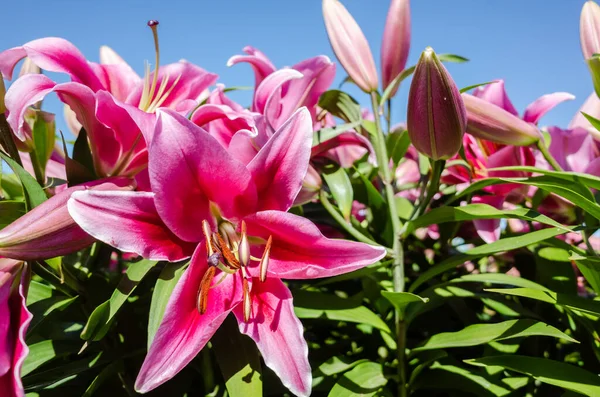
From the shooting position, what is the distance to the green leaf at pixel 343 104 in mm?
841

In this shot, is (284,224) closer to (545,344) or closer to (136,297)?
(136,297)

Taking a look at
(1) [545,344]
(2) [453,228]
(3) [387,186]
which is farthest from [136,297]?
(1) [545,344]

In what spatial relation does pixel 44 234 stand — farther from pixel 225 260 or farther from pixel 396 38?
pixel 396 38

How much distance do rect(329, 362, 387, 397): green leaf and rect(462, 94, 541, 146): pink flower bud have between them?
0.32 meters

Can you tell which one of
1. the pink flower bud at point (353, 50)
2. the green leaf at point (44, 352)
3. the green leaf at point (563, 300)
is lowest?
the green leaf at point (44, 352)

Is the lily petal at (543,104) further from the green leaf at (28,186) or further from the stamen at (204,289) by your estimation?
the green leaf at (28,186)

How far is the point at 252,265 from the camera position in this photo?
56 centimetres

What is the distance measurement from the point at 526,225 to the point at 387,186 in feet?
1.17

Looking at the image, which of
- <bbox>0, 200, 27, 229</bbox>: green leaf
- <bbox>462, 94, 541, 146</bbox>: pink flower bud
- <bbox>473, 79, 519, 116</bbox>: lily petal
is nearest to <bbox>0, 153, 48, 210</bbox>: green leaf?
<bbox>0, 200, 27, 229</bbox>: green leaf

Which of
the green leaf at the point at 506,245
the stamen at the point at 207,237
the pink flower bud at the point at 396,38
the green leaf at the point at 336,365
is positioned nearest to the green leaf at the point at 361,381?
the green leaf at the point at 336,365

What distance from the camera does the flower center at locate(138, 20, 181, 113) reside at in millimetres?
667

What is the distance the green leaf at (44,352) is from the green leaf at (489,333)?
0.40 metres

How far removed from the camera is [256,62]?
75 centimetres

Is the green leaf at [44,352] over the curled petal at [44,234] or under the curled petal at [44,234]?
under
